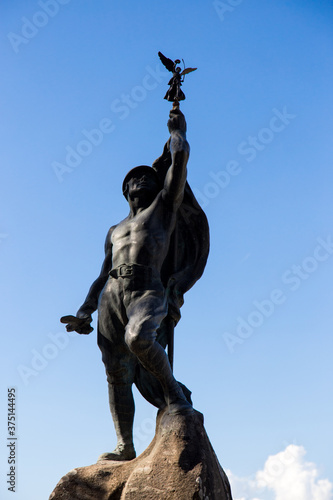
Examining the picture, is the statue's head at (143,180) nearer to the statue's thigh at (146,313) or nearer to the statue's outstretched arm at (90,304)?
the statue's outstretched arm at (90,304)

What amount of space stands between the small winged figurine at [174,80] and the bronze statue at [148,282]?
0.64 feet

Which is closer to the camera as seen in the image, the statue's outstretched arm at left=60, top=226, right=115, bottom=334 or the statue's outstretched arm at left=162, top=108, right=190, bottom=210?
the statue's outstretched arm at left=162, top=108, right=190, bottom=210

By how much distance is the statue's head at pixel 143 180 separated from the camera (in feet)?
24.1

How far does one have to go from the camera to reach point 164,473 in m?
5.83

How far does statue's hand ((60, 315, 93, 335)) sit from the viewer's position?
7.12 m

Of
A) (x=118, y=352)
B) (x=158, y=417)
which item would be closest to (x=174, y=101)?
(x=118, y=352)

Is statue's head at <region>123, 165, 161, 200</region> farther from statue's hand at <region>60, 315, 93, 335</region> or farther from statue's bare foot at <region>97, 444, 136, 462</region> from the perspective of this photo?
statue's bare foot at <region>97, 444, 136, 462</region>

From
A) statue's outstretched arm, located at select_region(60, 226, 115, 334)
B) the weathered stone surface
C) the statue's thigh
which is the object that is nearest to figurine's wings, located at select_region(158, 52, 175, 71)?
statue's outstretched arm, located at select_region(60, 226, 115, 334)

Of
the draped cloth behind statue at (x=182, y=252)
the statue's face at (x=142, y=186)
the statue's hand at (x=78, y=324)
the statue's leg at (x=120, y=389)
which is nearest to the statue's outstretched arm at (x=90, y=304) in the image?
the statue's hand at (x=78, y=324)

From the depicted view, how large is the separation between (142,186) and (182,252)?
2.82 ft

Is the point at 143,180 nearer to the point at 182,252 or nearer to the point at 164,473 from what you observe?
the point at 182,252

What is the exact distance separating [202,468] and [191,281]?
2176 millimetres

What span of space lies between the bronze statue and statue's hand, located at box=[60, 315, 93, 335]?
0.01 m

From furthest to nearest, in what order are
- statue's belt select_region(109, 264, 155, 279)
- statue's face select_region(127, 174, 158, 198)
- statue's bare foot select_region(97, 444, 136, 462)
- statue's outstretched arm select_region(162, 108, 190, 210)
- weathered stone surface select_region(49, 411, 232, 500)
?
statue's face select_region(127, 174, 158, 198)
statue's outstretched arm select_region(162, 108, 190, 210)
statue's belt select_region(109, 264, 155, 279)
statue's bare foot select_region(97, 444, 136, 462)
weathered stone surface select_region(49, 411, 232, 500)
